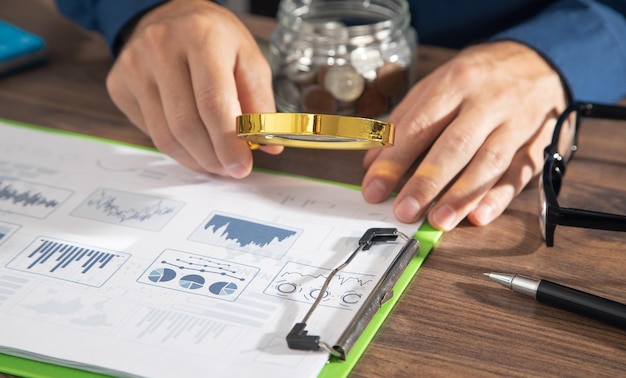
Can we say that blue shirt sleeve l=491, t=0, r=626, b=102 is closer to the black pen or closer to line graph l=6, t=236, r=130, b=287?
the black pen

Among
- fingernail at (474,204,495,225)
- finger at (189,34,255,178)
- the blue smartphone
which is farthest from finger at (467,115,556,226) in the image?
the blue smartphone

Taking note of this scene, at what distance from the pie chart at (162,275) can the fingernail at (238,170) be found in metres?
0.14

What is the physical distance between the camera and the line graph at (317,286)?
0.56 meters

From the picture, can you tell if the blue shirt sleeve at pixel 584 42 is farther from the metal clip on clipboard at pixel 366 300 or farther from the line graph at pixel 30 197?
the line graph at pixel 30 197

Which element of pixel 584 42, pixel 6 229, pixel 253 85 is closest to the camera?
pixel 6 229

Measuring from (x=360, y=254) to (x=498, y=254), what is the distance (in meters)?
0.11

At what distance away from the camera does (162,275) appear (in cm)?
59

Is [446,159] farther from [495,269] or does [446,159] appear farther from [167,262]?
[167,262]

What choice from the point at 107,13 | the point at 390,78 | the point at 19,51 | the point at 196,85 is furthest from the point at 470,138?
the point at 19,51

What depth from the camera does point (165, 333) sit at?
20.8 inches

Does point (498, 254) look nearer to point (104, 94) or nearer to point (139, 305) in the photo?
point (139, 305)

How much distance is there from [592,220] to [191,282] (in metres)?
0.31

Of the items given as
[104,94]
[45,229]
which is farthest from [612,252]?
[104,94]

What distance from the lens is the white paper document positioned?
0.52m
